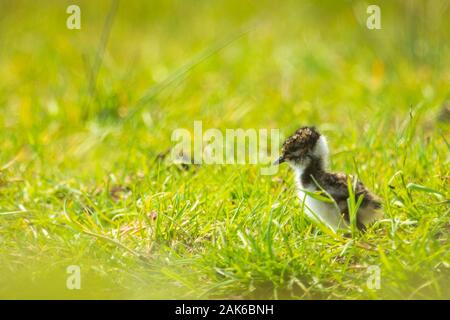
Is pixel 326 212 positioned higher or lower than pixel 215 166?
lower

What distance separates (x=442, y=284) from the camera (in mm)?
3773

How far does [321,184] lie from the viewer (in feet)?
14.7

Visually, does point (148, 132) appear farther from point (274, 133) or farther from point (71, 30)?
point (71, 30)

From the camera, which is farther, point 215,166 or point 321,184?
point 215,166

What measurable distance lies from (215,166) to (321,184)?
874 millimetres

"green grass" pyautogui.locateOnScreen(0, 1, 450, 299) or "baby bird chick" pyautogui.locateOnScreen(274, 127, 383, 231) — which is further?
"baby bird chick" pyautogui.locateOnScreen(274, 127, 383, 231)

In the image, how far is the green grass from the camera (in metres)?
3.93

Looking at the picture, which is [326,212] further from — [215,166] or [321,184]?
[215,166]

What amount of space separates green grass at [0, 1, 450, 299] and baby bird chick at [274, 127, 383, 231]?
0.10 metres

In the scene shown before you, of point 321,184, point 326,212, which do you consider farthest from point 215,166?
point 326,212

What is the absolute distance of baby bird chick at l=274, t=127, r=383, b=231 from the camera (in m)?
4.32

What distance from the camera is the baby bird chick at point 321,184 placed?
14.2ft

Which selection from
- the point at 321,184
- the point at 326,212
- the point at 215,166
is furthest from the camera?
the point at 215,166

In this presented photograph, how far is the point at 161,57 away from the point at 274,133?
2.78 m
